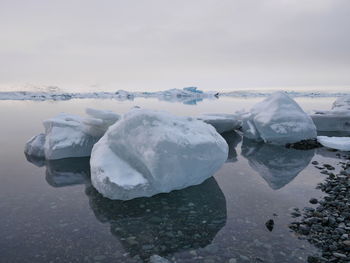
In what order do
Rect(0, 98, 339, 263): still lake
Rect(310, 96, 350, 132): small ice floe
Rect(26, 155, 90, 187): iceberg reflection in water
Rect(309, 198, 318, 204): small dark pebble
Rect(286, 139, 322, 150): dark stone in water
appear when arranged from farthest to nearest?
1. Rect(310, 96, 350, 132): small ice floe
2. Rect(286, 139, 322, 150): dark stone in water
3. Rect(26, 155, 90, 187): iceberg reflection in water
4. Rect(309, 198, 318, 204): small dark pebble
5. Rect(0, 98, 339, 263): still lake

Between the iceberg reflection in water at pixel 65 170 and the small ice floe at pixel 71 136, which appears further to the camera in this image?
the small ice floe at pixel 71 136

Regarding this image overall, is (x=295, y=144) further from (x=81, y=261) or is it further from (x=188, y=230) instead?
(x=81, y=261)

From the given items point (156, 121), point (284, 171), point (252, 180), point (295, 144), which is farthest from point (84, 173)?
point (295, 144)

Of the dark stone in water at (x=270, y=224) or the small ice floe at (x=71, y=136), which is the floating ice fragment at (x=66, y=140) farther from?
the dark stone in water at (x=270, y=224)

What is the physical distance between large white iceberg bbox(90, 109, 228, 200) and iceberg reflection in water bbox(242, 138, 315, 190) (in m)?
1.86

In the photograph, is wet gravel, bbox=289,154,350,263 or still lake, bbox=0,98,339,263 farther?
still lake, bbox=0,98,339,263

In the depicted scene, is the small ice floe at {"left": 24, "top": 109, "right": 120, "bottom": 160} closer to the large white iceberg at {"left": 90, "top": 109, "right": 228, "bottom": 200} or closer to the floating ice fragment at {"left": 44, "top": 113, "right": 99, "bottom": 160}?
the floating ice fragment at {"left": 44, "top": 113, "right": 99, "bottom": 160}

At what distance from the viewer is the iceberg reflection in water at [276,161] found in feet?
23.6

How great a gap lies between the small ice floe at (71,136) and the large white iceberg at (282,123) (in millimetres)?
7274

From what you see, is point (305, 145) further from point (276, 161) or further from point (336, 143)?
point (276, 161)

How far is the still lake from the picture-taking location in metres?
3.77

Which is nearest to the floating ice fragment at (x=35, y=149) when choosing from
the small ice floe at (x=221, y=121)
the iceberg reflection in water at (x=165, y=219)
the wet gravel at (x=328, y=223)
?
the iceberg reflection in water at (x=165, y=219)

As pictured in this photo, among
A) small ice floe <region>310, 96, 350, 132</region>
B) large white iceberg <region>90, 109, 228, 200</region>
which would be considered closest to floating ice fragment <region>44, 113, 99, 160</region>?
large white iceberg <region>90, 109, 228, 200</region>

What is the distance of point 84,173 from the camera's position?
7559mm
